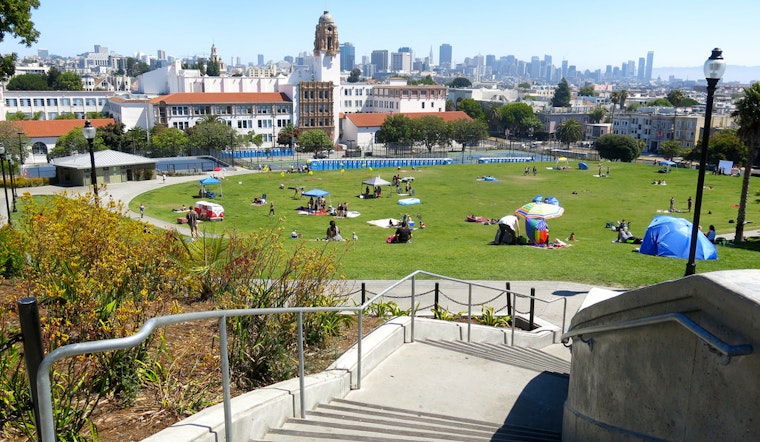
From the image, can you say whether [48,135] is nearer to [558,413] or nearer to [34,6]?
[34,6]

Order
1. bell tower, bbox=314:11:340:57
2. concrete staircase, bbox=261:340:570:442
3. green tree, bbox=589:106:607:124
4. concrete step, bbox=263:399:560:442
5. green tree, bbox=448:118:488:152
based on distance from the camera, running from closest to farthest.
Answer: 1. concrete step, bbox=263:399:560:442
2. concrete staircase, bbox=261:340:570:442
3. green tree, bbox=448:118:488:152
4. bell tower, bbox=314:11:340:57
5. green tree, bbox=589:106:607:124

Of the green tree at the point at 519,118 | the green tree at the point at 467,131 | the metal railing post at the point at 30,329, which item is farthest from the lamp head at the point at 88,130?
the green tree at the point at 519,118

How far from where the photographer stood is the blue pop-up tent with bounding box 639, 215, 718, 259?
21391 mm

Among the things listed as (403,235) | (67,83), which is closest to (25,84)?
(67,83)

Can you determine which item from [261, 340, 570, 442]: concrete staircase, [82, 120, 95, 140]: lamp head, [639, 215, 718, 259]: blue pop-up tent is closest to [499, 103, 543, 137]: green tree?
[639, 215, 718, 259]: blue pop-up tent

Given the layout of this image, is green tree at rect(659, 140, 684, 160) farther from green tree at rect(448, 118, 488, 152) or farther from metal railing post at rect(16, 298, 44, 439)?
metal railing post at rect(16, 298, 44, 439)

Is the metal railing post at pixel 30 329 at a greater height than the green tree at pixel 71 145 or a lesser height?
greater

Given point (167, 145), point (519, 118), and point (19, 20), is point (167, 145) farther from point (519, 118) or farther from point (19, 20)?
point (519, 118)

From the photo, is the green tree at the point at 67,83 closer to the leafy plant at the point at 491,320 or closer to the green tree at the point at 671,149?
the green tree at the point at 671,149

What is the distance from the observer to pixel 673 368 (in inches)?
172

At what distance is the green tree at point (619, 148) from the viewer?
9512cm

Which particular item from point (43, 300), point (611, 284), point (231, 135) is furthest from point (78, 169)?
point (43, 300)

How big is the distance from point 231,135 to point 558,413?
75.9m

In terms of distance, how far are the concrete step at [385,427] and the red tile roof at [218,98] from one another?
3823 inches
